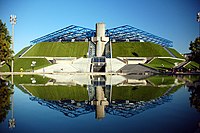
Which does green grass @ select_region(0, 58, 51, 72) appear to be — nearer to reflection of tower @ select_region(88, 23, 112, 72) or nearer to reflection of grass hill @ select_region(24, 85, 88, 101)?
reflection of tower @ select_region(88, 23, 112, 72)

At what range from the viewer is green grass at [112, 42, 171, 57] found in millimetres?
82812

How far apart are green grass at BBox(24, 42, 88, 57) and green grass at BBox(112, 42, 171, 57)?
1077 centimetres

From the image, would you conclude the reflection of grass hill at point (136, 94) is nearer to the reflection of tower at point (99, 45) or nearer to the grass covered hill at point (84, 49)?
the grass covered hill at point (84, 49)

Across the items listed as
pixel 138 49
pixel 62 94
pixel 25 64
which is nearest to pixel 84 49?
pixel 138 49

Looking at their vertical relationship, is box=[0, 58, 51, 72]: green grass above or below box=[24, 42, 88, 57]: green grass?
below

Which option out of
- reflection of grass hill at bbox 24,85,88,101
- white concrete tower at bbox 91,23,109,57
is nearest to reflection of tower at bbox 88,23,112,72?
white concrete tower at bbox 91,23,109,57

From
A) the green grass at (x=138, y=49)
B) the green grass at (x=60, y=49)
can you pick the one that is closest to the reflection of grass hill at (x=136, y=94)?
the green grass at (x=138, y=49)

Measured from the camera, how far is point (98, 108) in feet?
30.6

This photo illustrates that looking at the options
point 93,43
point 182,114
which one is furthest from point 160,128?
point 93,43

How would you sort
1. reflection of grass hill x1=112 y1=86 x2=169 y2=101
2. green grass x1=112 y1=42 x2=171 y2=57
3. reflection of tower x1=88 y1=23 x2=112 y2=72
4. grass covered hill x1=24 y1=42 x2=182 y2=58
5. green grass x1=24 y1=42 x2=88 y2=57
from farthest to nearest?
reflection of tower x1=88 y1=23 x2=112 y2=72 → green grass x1=24 y1=42 x2=88 y2=57 → grass covered hill x1=24 y1=42 x2=182 y2=58 → green grass x1=112 y1=42 x2=171 y2=57 → reflection of grass hill x1=112 y1=86 x2=169 y2=101

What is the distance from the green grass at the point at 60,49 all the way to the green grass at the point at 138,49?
10769mm

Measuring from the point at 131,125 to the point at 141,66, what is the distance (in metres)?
55.5

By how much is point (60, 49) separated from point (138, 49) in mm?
25634

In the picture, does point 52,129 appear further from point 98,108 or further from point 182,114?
point 182,114
